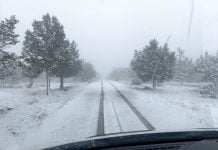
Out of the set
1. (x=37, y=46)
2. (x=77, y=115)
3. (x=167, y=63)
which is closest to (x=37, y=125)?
(x=77, y=115)

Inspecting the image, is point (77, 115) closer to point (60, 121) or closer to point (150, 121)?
point (60, 121)

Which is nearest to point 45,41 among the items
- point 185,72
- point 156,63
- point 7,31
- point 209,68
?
point 7,31

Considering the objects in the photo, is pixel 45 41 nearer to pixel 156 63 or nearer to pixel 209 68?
pixel 156 63

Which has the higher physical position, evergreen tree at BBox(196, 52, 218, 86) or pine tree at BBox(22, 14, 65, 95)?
pine tree at BBox(22, 14, 65, 95)

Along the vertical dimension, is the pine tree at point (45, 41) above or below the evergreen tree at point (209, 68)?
above

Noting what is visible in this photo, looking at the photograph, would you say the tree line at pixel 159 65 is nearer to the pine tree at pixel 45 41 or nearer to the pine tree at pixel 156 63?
the pine tree at pixel 156 63

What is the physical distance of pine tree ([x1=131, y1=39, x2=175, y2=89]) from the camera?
202 feet

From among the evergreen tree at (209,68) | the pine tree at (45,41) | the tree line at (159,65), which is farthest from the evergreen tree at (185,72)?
the pine tree at (45,41)

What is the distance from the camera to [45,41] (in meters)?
46.0

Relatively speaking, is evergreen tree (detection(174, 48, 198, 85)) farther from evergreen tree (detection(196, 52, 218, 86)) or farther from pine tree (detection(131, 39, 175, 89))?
pine tree (detection(131, 39, 175, 89))

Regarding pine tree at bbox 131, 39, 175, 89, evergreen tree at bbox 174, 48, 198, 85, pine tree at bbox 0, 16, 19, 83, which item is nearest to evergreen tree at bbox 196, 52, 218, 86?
pine tree at bbox 131, 39, 175, 89

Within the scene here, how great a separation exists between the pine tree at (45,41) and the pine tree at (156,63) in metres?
19.7

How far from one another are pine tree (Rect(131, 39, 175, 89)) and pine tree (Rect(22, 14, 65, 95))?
19682mm

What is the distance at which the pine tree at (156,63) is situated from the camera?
202 ft
